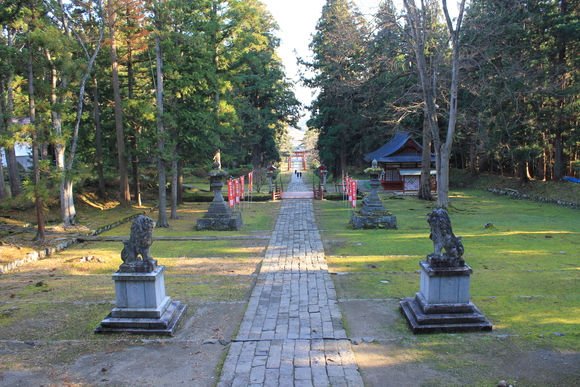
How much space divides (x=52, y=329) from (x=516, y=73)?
64.5ft

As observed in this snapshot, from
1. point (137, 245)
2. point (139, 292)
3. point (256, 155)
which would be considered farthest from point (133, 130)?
point (256, 155)

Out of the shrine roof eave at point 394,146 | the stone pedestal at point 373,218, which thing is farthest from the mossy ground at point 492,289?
the shrine roof eave at point 394,146

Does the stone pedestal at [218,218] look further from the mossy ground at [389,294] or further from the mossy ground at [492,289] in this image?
the mossy ground at [492,289]

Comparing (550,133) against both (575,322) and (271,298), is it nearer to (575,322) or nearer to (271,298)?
(575,322)

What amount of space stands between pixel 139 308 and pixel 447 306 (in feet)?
14.9

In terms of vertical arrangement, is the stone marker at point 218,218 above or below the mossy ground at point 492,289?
above

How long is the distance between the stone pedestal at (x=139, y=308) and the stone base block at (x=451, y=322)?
3585 millimetres

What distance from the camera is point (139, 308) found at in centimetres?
568

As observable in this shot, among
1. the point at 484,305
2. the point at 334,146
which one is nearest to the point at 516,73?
the point at 484,305

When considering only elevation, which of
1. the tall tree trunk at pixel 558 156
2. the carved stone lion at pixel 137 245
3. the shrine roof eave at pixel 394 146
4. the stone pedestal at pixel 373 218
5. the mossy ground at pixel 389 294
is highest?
the shrine roof eave at pixel 394 146

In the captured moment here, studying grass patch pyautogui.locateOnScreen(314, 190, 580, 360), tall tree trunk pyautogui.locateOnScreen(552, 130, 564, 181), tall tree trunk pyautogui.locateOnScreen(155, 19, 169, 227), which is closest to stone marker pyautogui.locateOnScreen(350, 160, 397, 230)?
grass patch pyautogui.locateOnScreen(314, 190, 580, 360)

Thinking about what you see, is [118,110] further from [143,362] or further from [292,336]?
[292,336]

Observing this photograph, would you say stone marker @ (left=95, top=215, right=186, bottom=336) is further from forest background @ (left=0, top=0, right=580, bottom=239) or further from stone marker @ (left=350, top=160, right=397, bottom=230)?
stone marker @ (left=350, top=160, right=397, bottom=230)

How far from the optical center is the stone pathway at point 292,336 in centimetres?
436
